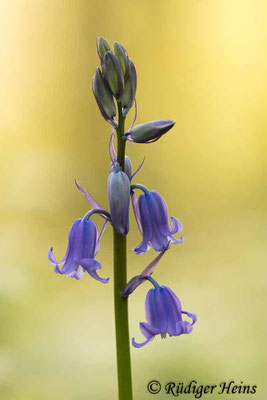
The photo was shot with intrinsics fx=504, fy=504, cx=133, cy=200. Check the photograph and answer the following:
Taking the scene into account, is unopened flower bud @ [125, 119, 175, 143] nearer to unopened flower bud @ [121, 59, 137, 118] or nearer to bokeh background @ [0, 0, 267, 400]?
unopened flower bud @ [121, 59, 137, 118]

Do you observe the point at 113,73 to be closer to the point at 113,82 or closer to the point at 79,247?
the point at 113,82

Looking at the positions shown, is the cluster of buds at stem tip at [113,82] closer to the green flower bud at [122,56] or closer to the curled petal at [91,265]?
the green flower bud at [122,56]

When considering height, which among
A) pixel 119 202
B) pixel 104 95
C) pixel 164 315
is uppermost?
pixel 104 95

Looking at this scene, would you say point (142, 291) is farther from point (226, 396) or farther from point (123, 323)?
point (123, 323)

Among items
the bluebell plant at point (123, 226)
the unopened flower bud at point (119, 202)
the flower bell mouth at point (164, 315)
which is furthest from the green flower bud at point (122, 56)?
the flower bell mouth at point (164, 315)

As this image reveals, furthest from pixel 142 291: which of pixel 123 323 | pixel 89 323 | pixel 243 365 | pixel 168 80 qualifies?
pixel 123 323

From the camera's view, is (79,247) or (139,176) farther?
(139,176)

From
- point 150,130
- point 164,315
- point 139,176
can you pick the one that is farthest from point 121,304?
point 139,176
